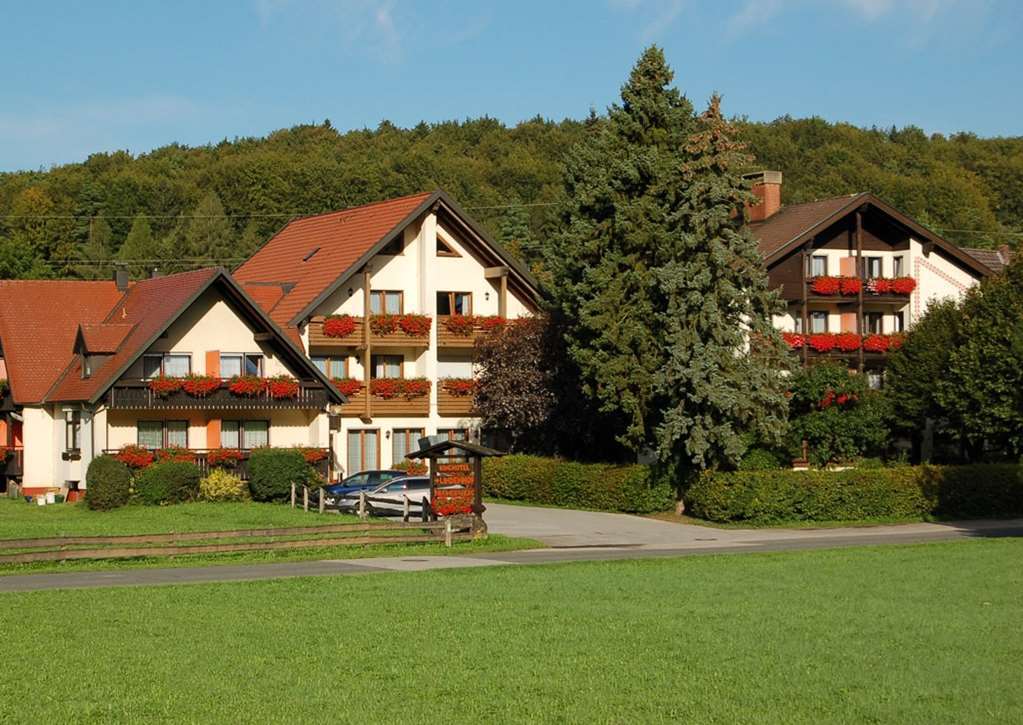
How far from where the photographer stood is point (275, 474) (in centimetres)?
4762

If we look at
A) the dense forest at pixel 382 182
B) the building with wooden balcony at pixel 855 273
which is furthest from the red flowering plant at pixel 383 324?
the dense forest at pixel 382 182

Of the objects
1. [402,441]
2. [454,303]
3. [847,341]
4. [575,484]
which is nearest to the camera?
[575,484]

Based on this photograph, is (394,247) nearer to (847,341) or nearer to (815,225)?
(815,225)

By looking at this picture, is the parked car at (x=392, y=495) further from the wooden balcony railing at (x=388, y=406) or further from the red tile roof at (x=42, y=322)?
the red tile roof at (x=42, y=322)

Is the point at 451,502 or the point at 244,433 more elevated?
the point at 244,433

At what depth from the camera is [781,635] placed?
19.4 metres

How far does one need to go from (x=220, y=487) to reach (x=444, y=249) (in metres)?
17.4

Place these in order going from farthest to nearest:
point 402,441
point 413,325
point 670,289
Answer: point 402,441, point 413,325, point 670,289

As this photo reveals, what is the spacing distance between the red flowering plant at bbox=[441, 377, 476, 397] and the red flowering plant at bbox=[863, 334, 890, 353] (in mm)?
16001

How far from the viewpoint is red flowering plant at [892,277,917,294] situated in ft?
201

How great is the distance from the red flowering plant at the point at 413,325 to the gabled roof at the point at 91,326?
21.8ft

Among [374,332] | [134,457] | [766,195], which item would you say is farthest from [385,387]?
[766,195]

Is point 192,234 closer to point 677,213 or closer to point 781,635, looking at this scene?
point 677,213

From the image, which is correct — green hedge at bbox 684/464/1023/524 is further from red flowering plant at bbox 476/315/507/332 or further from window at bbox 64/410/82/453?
window at bbox 64/410/82/453
